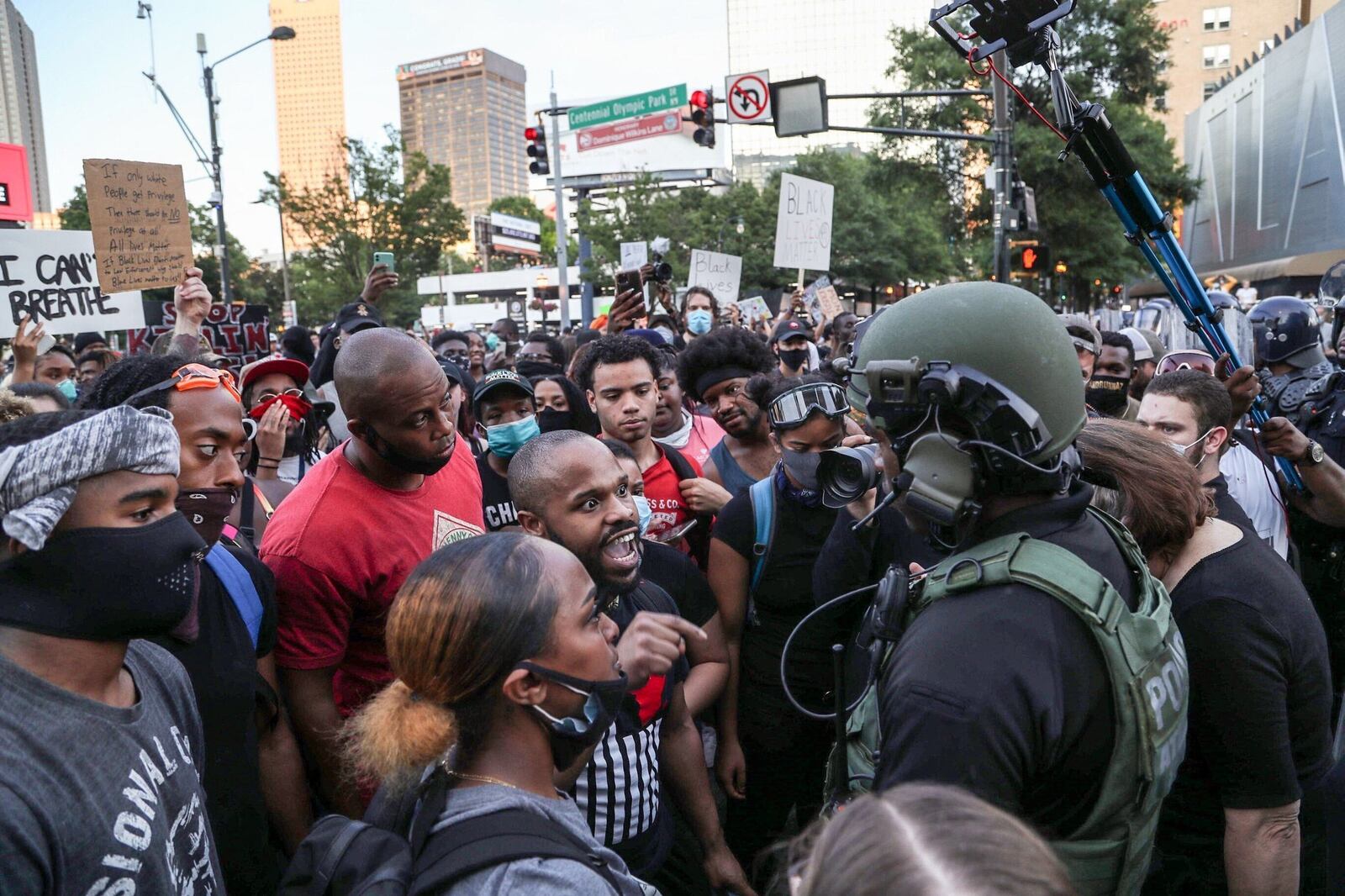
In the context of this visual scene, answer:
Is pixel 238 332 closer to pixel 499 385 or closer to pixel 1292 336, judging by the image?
pixel 499 385

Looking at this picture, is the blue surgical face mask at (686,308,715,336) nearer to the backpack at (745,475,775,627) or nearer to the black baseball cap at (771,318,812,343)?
the black baseball cap at (771,318,812,343)

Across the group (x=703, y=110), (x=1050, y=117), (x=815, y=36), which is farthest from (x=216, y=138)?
(x=815, y=36)

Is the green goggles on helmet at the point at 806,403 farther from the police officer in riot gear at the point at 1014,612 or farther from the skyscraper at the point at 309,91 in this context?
the skyscraper at the point at 309,91

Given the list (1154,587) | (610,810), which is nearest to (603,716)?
(610,810)

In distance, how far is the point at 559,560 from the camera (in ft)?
6.29

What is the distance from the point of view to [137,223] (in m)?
6.32

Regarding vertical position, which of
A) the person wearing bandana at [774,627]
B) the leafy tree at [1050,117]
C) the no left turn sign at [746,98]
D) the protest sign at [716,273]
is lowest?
the person wearing bandana at [774,627]

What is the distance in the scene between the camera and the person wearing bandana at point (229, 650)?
2.38 metres

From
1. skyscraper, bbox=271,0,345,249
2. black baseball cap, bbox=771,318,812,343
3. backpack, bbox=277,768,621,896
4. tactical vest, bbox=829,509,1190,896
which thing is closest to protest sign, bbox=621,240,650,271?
black baseball cap, bbox=771,318,812,343

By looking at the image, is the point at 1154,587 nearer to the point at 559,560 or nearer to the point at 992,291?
the point at 992,291

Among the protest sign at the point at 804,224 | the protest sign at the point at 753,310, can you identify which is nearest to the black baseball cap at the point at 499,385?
the protest sign at the point at 804,224

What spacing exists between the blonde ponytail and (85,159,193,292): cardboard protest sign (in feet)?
18.2

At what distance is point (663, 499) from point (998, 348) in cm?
275

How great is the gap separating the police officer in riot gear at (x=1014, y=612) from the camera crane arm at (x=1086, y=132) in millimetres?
1283
